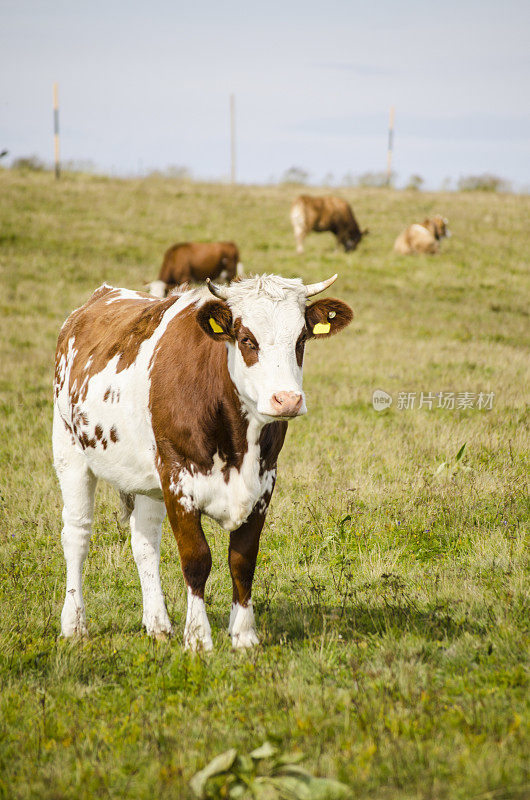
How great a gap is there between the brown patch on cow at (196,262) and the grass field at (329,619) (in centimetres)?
840

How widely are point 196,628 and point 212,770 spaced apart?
4.34 feet

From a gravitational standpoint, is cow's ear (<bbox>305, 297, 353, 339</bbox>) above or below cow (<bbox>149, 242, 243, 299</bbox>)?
above

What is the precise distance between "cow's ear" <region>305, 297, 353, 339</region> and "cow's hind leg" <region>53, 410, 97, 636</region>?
203 centimetres

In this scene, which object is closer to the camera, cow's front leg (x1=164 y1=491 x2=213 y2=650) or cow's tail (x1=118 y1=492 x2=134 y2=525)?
cow's front leg (x1=164 y1=491 x2=213 y2=650)

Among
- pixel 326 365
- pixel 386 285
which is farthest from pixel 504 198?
pixel 326 365

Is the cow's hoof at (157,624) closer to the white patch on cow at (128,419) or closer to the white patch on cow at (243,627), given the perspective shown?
the white patch on cow at (243,627)

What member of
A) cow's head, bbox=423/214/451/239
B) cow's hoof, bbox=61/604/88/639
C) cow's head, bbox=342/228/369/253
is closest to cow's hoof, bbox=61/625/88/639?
cow's hoof, bbox=61/604/88/639

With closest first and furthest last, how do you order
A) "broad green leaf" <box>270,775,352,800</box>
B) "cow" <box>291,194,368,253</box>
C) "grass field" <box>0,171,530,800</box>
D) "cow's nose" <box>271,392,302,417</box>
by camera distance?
"broad green leaf" <box>270,775,352,800</box>, "grass field" <box>0,171,530,800</box>, "cow's nose" <box>271,392,302,417</box>, "cow" <box>291,194,368,253</box>

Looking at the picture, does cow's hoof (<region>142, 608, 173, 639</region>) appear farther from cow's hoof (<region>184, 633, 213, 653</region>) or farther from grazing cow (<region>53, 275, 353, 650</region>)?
cow's hoof (<region>184, 633, 213, 653</region>)

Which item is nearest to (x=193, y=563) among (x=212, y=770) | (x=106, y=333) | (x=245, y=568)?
(x=245, y=568)

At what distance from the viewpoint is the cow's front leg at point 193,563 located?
3.96 metres

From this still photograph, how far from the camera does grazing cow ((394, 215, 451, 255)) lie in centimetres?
2516

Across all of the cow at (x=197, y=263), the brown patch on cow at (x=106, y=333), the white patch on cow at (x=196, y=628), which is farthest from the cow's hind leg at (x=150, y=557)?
the cow at (x=197, y=263)

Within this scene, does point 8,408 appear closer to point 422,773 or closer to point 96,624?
point 96,624
